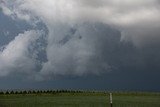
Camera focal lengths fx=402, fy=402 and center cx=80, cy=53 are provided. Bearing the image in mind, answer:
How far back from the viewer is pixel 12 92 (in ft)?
442

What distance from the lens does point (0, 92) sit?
13488 centimetres

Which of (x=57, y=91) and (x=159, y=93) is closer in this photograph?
(x=159, y=93)

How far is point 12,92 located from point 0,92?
13.4 ft

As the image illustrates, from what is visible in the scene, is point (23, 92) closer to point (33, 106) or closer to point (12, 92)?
point (12, 92)

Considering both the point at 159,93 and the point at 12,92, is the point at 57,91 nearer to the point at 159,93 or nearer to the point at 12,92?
the point at 12,92

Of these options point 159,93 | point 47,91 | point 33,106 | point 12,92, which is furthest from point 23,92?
point 33,106

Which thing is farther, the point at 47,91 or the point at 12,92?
the point at 47,91

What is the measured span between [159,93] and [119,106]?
8093 centimetres

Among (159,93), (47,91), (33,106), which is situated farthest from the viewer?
(47,91)

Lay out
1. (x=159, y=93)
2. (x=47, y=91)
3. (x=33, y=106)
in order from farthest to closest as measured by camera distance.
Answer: (x=47, y=91) → (x=159, y=93) → (x=33, y=106)

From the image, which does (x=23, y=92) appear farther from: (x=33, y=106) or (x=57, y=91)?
(x=33, y=106)

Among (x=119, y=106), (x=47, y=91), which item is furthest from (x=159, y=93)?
(x=119, y=106)

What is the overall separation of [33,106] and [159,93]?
278ft

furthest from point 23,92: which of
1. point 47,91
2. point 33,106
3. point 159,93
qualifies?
point 33,106
